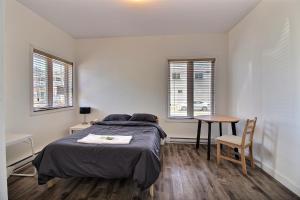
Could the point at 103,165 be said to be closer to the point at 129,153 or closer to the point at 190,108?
the point at 129,153

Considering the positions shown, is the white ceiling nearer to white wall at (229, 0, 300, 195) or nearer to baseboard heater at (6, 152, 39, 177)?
white wall at (229, 0, 300, 195)

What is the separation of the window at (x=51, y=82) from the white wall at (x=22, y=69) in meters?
0.16

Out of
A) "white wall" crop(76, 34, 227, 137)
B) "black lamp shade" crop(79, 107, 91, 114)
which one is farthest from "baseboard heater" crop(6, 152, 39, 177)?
"white wall" crop(76, 34, 227, 137)

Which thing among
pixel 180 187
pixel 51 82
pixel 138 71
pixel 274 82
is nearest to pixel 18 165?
pixel 51 82

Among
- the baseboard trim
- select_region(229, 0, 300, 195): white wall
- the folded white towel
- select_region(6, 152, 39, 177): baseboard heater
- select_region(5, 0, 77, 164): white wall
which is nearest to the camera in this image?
select_region(229, 0, 300, 195): white wall

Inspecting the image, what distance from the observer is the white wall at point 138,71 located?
13.5 feet

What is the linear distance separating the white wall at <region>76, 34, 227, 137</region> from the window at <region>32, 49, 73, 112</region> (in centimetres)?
32

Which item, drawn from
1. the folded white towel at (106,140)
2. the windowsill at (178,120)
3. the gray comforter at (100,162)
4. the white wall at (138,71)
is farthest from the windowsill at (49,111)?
the windowsill at (178,120)

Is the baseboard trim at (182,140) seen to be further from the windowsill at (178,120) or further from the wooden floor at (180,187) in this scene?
the wooden floor at (180,187)

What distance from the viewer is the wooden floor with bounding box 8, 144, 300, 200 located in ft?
6.57

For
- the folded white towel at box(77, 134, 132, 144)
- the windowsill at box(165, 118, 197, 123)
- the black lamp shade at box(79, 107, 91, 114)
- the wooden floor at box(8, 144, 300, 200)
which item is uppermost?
the black lamp shade at box(79, 107, 91, 114)

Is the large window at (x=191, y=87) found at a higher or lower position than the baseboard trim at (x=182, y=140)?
higher

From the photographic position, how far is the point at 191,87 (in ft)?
13.6

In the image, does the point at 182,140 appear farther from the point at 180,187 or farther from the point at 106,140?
the point at 106,140
